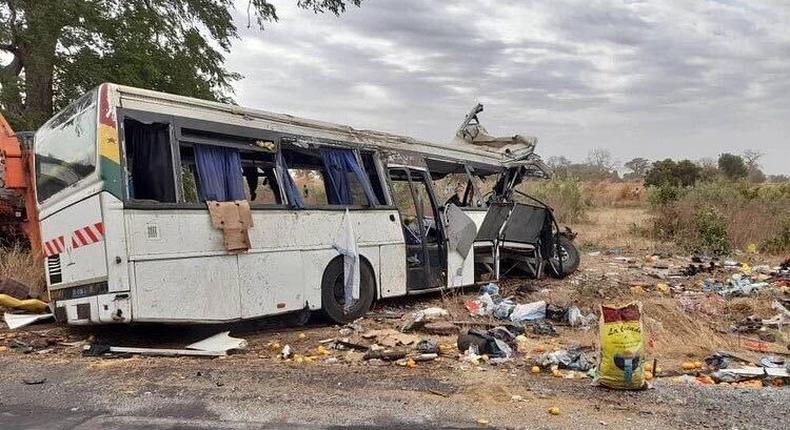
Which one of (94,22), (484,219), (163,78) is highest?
(94,22)

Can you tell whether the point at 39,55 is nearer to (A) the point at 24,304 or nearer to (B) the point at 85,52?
(B) the point at 85,52

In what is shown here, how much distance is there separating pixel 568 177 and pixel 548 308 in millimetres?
19105

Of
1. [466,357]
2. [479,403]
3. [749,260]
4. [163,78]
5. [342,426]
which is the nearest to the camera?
[342,426]

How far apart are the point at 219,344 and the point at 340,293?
169cm

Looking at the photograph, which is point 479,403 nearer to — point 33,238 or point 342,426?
point 342,426

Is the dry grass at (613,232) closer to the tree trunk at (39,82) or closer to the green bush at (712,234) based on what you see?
the green bush at (712,234)

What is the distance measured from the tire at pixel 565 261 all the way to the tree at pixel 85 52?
685 centimetres

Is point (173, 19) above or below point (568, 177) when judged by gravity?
above

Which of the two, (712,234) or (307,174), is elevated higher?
(307,174)

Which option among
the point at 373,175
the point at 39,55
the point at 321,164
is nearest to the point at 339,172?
the point at 321,164

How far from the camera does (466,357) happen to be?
5688mm

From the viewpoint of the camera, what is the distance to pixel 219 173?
650 centimetres

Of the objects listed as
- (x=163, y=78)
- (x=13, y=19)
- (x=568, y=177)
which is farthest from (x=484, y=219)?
(x=568, y=177)

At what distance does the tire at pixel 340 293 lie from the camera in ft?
23.8
